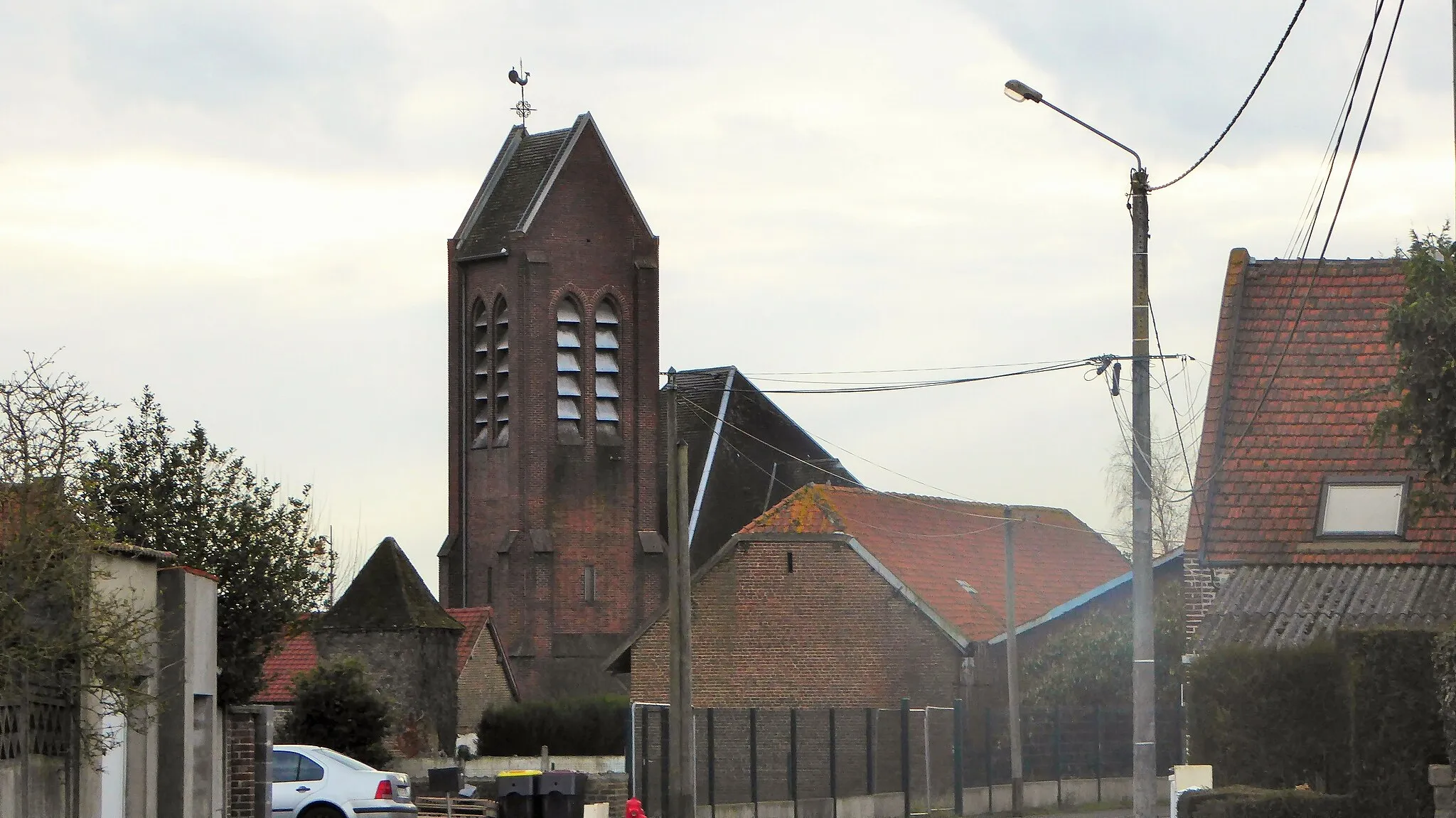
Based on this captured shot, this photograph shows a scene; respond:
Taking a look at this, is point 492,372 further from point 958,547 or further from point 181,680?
point 181,680

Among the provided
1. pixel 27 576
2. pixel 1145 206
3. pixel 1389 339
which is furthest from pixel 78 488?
pixel 1389 339

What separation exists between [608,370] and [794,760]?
28.6 m

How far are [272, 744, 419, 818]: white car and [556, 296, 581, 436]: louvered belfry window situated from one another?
106 feet

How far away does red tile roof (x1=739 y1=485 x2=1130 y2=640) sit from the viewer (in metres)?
39.8

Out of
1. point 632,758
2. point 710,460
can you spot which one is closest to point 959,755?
point 632,758

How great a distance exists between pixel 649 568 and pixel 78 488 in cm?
4344

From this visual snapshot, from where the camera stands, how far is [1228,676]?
20062 millimetres

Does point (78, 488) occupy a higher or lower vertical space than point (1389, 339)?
lower

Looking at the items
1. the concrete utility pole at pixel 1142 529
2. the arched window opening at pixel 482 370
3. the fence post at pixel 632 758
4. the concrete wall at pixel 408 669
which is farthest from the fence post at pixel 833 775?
the arched window opening at pixel 482 370

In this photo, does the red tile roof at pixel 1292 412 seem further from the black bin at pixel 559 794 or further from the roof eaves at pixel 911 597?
the roof eaves at pixel 911 597

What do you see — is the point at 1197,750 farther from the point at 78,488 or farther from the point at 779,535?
the point at 779,535

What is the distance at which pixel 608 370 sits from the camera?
190ft

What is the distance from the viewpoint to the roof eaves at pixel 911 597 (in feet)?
122

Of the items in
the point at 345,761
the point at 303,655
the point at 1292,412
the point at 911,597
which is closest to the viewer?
the point at 1292,412
